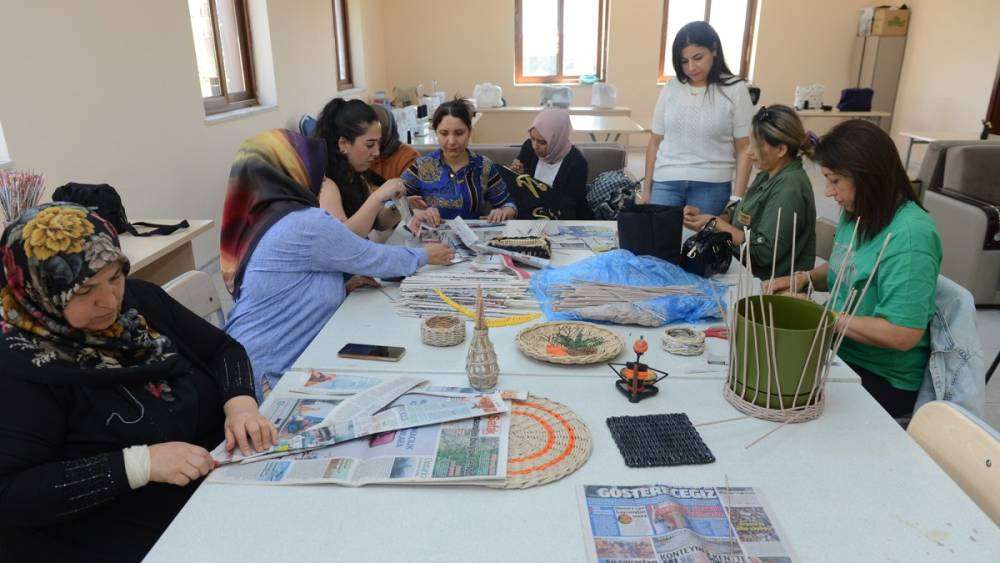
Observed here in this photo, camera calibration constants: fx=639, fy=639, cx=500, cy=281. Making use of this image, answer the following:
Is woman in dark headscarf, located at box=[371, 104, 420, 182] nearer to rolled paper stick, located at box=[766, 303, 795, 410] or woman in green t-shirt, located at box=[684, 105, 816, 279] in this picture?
woman in green t-shirt, located at box=[684, 105, 816, 279]

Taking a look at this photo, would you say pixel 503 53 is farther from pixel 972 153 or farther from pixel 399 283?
pixel 399 283

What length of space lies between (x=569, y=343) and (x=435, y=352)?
0.32m

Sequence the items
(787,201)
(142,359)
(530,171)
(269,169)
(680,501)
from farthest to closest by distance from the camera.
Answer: (530,171)
(787,201)
(269,169)
(142,359)
(680,501)

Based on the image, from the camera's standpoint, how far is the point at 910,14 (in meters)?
7.69

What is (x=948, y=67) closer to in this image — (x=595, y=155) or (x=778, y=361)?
(x=595, y=155)

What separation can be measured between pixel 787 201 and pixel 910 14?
7.38 m

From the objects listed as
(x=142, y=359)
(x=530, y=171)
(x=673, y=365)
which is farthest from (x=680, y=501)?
(x=530, y=171)

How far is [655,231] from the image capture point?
6.53ft

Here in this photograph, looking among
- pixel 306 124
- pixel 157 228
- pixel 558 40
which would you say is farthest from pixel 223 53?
pixel 558 40

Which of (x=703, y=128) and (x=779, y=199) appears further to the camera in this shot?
(x=703, y=128)

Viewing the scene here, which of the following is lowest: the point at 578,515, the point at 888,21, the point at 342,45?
the point at 578,515

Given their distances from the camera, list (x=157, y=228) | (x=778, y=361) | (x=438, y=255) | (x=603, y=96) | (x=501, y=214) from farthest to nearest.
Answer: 1. (x=603, y=96)
2. (x=501, y=214)
3. (x=157, y=228)
4. (x=438, y=255)
5. (x=778, y=361)

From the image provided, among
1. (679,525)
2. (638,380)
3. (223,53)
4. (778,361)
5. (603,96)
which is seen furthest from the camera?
(603,96)

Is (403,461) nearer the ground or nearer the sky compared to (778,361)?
nearer the ground
